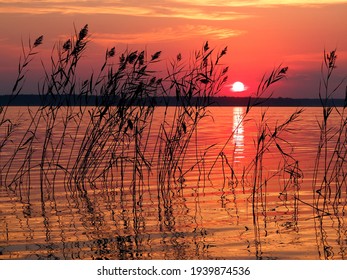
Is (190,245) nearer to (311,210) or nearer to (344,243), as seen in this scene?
(344,243)

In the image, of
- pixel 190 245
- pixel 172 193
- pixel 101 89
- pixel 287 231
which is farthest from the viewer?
pixel 172 193

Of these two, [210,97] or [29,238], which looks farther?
[210,97]

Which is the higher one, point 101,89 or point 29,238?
point 101,89

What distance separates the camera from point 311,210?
962cm

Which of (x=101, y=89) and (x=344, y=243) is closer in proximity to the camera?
(x=344, y=243)

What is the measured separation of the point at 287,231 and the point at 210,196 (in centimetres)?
270

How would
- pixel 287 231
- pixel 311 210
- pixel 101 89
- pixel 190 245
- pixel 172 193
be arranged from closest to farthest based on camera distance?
pixel 190 245, pixel 287 231, pixel 311 210, pixel 101 89, pixel 172 193
